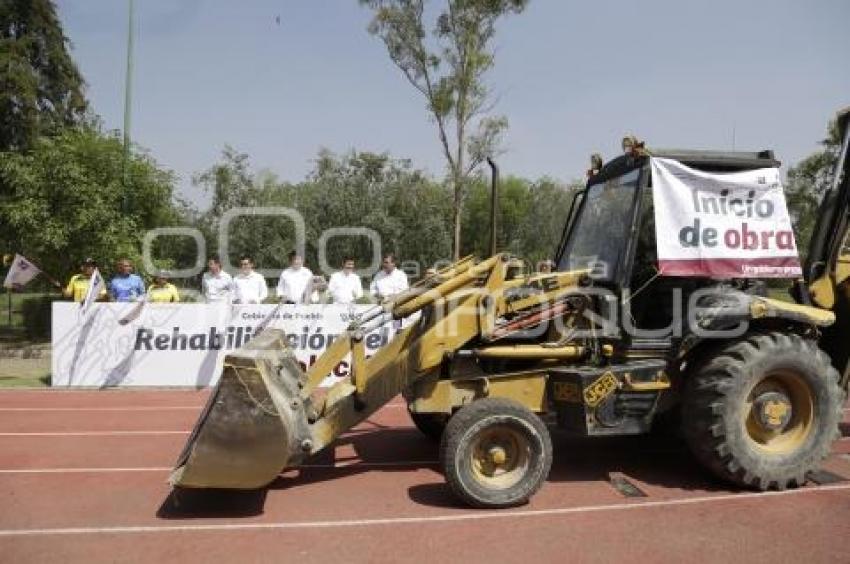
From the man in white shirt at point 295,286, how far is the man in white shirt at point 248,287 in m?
0.33

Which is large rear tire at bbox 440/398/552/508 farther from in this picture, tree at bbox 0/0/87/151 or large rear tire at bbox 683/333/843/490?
tree at bbox 0/0/87/151

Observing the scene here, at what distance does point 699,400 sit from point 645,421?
0.46 meters

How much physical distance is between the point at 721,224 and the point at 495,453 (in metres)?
2.67

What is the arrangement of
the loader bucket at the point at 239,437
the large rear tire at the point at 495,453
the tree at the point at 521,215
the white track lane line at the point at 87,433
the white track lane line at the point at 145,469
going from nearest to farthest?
the loader bucket at the point at 239,437
the large rear tire at the point at 495,453
the white track lane line at the point at 145,469
the white track lane line at the point at 87,433
the tree at the point at 521,215

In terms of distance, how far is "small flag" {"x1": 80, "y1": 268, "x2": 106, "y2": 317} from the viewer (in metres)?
11.2

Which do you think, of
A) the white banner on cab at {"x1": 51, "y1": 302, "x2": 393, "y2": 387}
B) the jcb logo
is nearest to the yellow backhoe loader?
the jcb logo

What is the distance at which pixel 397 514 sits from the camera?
17.8 feet

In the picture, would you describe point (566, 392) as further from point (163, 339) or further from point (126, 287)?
Answer: point (126, 287)

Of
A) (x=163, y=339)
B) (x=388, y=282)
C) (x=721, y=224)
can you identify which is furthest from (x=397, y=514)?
(x=163, y=339)

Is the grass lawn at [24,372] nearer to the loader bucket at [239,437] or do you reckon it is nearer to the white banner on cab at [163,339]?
the white banner on cab at [163,339]

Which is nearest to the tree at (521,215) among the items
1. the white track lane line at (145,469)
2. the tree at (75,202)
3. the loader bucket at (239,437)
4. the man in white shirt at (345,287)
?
the tree at (75,202)

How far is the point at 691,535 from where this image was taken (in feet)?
16.3

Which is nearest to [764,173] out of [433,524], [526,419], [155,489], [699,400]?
[699,400]

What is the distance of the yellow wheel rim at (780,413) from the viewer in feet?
19.5
